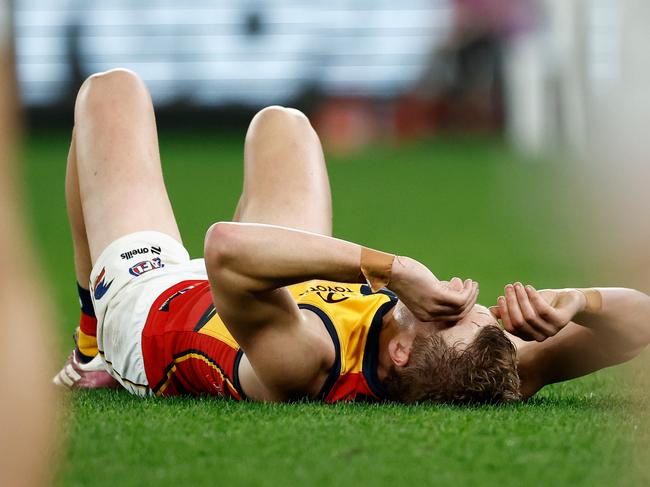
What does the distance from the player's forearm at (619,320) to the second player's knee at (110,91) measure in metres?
1.57

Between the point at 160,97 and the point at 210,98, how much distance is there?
0.99 metres

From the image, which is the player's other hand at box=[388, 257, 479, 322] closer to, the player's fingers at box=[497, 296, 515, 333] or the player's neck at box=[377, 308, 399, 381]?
the player's fingers at box=[497, 296, 515, 333]

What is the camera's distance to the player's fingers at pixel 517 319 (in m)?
2.71

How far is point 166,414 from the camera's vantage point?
2.71 m

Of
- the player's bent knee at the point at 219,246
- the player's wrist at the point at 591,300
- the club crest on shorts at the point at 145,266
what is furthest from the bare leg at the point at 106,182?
the player's wrist at the point at 591,300

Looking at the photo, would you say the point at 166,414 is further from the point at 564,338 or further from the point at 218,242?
the point at 564,338

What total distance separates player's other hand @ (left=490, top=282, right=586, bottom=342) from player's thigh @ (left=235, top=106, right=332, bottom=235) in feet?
2.83

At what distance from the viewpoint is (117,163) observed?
343 cm

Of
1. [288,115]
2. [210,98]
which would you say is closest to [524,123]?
[210,98]

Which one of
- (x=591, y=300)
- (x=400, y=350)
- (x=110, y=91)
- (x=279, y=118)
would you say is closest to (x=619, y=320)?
(x=591, y=300)

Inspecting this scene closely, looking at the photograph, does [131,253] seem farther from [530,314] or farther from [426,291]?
[530,314]

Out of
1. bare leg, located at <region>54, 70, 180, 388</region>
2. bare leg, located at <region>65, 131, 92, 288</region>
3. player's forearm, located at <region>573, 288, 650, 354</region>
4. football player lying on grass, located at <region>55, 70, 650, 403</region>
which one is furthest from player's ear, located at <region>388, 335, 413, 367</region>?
bare leg, located at <region>65, 131, 92, 288</region>

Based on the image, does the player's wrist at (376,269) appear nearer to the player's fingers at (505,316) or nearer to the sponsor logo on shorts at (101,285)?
the player's fingers at (505,316)

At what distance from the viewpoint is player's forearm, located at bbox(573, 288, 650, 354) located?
2.88 meters
